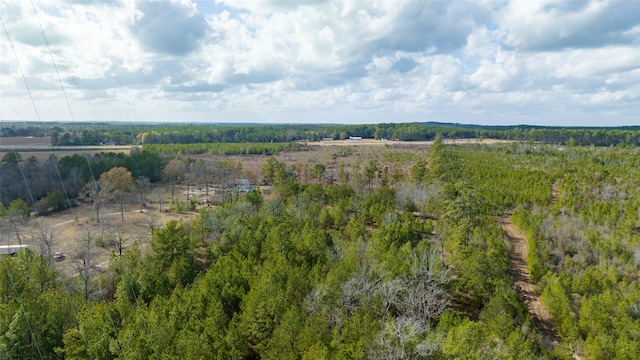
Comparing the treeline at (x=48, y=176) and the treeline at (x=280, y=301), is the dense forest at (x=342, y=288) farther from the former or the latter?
the treeline at (x=48, y=176)

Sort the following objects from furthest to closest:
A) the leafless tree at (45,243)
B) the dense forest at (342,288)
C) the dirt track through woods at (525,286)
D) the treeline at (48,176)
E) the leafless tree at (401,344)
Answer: the treeline at (48,176) < the leafless tree at (45,243) < the dirt track through woods at (525,286) < the dense forest at (342,288) < the leafless tree at (401,344)

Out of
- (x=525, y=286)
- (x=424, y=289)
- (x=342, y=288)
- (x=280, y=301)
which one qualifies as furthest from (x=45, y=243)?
(x=525, y=286)

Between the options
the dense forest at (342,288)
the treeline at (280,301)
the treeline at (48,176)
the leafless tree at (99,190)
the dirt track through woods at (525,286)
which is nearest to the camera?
the treeline at (280,301)

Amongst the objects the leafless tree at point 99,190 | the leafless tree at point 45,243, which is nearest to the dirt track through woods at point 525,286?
the leafless tree at point 45,243

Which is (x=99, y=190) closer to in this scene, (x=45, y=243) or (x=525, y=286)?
(x=45, y=243)

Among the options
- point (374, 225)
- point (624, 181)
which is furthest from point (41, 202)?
point (624, 181)

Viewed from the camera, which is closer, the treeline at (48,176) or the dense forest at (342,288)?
the dense forest at (342,288)

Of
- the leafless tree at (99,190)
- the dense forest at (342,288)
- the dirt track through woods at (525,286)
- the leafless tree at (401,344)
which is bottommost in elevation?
the dirt track through woods at (525,286)

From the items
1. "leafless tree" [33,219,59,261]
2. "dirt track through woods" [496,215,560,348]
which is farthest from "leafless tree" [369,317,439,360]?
"leafless tree" [33,219,59,261]
